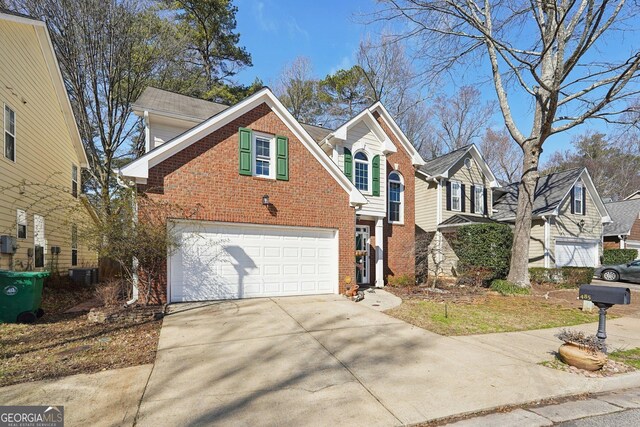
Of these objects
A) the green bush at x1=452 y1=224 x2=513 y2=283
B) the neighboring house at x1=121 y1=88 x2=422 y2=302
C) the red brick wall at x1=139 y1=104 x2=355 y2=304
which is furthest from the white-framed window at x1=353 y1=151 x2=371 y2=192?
the green bush at x1=452 y1=224 x2=513 y2=283

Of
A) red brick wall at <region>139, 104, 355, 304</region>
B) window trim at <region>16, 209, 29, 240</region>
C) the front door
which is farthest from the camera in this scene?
the front door

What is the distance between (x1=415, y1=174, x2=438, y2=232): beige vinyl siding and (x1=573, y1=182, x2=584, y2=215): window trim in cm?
862

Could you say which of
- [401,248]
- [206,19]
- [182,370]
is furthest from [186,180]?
[206,19]

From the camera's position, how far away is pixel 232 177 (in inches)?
376

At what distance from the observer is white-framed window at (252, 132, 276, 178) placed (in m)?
10.1

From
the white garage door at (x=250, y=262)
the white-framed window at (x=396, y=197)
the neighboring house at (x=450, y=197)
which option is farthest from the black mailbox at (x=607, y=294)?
the neighboring house at (x=450, y=197)

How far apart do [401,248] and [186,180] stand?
934cm

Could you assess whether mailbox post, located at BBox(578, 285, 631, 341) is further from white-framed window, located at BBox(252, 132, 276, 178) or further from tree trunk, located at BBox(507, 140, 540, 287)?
tree trunk, located at BBox(507, 140, 540, 287)

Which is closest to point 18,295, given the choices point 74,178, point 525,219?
point 74,178

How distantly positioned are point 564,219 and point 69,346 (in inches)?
872

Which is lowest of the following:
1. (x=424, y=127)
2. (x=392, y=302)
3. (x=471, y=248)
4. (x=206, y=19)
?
(x=392, y=302)

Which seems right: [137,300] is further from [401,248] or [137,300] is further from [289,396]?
[401,248]

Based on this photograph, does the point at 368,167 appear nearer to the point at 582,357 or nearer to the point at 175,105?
the point at 175,105

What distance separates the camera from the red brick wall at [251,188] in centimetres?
886
